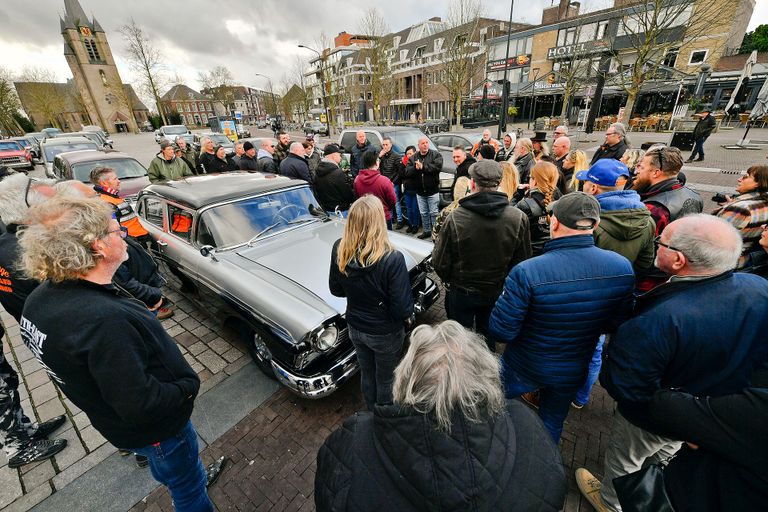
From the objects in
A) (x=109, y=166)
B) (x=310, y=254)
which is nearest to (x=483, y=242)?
(x=310, y=254)

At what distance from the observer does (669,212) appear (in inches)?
112

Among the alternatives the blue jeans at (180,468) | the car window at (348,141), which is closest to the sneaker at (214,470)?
the blue jeans at (180,468)

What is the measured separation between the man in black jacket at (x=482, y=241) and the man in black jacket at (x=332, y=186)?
2879 millimetres

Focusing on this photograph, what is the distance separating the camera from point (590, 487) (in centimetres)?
218

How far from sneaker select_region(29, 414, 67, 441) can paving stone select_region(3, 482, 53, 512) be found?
18.1 inches

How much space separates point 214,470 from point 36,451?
4.94 feet

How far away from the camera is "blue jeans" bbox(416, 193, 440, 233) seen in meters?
6.17

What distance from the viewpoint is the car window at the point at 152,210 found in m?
4.41

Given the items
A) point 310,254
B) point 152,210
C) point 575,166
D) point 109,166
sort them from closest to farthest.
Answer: point 310,254, point 575,166, point 152,210, point 109,166

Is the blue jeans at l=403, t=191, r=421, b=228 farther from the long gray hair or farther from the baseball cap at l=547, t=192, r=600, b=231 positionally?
the long gray hair

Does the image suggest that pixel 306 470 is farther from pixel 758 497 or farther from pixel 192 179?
pixel 192 179

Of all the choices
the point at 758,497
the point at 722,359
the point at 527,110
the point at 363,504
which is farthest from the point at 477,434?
the point at 527,110

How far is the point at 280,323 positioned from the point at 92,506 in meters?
1.75

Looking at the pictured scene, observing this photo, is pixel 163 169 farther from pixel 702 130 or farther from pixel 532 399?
pixel 702 130
